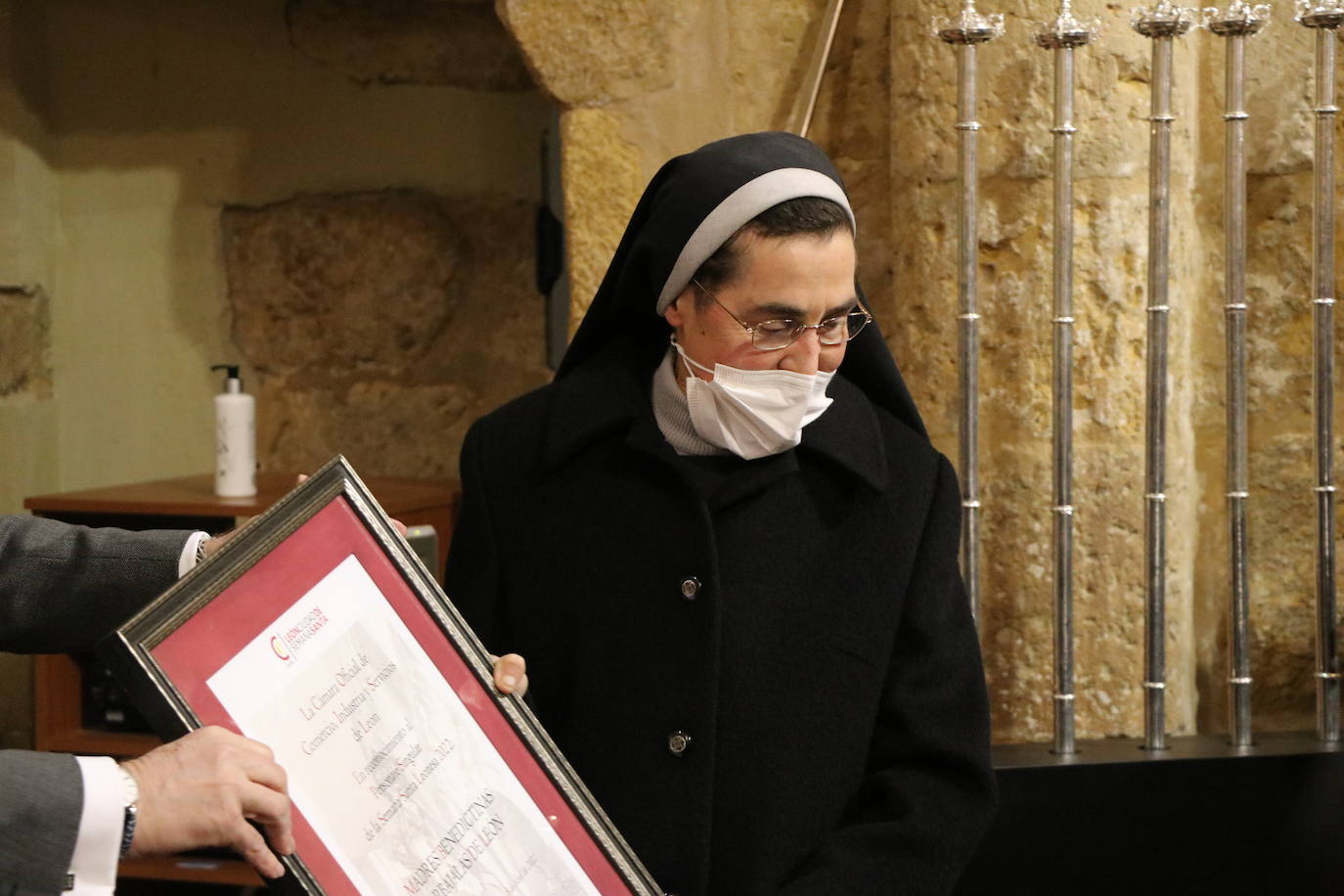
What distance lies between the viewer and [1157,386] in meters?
2.13

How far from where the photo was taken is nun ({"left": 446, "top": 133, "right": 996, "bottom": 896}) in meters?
1.50

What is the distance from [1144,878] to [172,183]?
2.32 meters

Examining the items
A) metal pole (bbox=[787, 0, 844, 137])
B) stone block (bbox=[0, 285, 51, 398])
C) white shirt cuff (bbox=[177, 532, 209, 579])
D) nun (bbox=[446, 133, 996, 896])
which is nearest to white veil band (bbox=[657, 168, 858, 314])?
nun (bbox=[446, 133, 996, 896])

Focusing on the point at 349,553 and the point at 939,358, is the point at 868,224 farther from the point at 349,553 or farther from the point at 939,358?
the point at 349,553

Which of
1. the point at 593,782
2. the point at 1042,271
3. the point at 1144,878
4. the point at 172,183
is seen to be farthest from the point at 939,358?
the point at 172,183

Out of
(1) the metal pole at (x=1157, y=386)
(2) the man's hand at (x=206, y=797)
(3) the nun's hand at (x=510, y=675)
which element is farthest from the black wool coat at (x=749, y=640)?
(1) the metal pole at (x=1157, y=386)

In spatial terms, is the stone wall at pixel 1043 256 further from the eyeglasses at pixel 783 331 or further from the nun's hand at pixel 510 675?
the nun's hand at pixel 510 675

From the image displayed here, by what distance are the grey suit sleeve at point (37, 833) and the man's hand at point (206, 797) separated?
0.05 meters

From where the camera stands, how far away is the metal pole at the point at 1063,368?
6.83 feet

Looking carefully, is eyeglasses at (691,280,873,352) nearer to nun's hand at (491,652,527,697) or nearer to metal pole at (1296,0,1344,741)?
nun's hand at (491,652,527,697)

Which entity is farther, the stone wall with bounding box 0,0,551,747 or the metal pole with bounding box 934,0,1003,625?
the stone wall with bounding box 0,0,551,747

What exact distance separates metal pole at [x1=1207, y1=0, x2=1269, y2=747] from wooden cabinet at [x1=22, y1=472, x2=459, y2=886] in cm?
134

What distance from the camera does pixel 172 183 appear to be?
3045 millimetres

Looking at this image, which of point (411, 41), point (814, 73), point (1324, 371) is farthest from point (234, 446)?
point (1324, 371)
